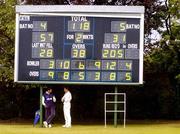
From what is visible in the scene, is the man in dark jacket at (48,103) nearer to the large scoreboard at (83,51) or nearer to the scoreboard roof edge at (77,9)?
the large scoreboard at (83,51)

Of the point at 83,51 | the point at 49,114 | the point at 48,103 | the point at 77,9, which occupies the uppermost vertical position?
the point at 77,9

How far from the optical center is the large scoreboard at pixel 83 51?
23.3 meters

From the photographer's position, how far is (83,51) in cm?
2325

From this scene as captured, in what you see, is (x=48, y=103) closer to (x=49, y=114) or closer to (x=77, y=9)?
(x=49, y=114)

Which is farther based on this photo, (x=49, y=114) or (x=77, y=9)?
(x=49, y=114)

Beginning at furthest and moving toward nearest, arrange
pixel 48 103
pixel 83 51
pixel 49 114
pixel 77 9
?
1. pixel 49 114
2. pixel 48 103
3. pixel 77 9
4. pixel 83 51

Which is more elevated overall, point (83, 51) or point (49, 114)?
point (83, 51)

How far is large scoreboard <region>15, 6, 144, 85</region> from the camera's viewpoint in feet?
76.5

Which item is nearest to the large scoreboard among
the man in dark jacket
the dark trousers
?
the man in dark jacket

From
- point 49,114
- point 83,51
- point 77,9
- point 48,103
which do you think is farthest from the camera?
point 49,114

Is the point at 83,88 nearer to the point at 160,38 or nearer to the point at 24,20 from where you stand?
the point at 160,38

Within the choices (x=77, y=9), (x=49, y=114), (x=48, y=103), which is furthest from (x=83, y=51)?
(x=49, y=114)

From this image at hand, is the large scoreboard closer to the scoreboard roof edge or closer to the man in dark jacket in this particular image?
the scoreboard roof edge

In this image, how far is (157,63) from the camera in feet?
100
